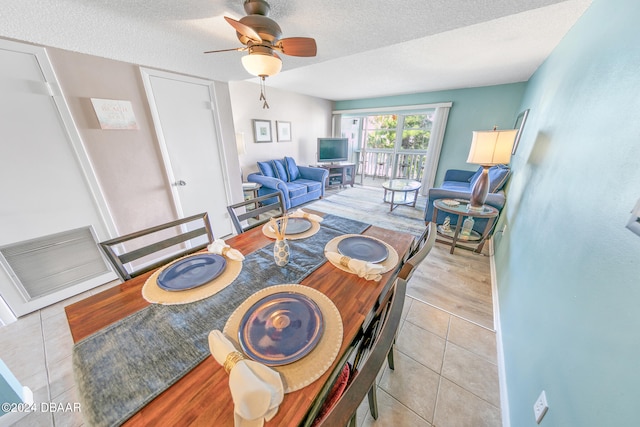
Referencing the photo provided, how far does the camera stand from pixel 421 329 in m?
1.58

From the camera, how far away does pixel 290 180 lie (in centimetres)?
446

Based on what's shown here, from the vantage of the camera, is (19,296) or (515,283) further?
(19,296)

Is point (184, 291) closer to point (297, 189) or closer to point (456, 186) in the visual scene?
point (297, 189)

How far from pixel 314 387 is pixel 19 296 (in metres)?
2.65

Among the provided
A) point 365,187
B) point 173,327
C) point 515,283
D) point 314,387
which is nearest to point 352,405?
point 314,387

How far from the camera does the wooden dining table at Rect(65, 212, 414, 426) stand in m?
0.51

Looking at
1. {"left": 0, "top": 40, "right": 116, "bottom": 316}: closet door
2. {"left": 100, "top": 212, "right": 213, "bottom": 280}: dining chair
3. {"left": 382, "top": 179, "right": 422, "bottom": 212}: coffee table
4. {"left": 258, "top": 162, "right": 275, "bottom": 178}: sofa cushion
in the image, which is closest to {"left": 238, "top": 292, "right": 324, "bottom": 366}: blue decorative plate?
{"left": 100, "top": 212, "right": 213, "bottom": 280}: dining chair

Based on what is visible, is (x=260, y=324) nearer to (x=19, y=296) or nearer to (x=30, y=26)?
(x=30, y=26)

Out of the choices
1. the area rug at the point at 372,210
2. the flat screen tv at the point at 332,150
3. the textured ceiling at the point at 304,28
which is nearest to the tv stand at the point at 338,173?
the flat screen tv at the point at 332,150

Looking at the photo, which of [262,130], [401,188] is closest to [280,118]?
[262,130]

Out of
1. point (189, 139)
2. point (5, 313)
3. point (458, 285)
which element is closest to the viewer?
point (5, 313)

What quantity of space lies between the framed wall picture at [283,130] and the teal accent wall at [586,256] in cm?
415

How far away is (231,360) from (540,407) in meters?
1.18

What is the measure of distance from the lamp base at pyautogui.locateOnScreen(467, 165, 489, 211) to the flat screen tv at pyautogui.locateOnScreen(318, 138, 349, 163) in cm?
333
